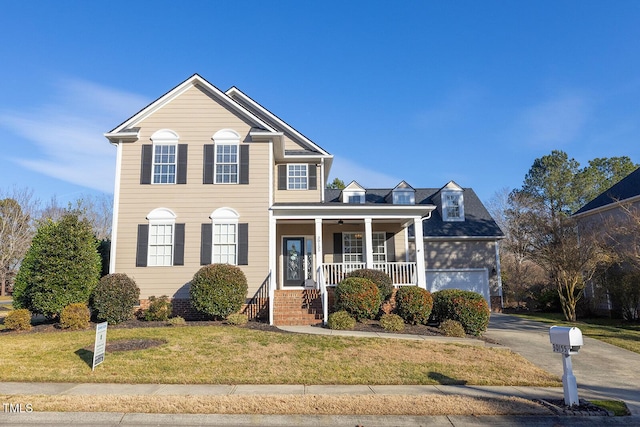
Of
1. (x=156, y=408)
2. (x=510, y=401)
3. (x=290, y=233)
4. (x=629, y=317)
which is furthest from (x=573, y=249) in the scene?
(x=156, y=408)

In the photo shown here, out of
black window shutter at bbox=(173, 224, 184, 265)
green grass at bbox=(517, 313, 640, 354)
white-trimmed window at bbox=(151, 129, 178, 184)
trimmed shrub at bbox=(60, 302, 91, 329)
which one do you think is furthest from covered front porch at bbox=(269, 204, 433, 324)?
green grass at bbox=(517, 313, 640, 354)

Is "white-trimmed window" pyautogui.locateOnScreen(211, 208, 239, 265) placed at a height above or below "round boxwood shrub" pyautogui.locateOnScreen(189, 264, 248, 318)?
above

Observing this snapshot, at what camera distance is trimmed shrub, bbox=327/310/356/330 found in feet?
36.1

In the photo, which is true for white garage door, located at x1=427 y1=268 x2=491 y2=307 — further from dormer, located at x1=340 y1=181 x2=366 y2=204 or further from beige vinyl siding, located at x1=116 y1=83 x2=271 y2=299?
beige vinyl siding, located at x1=116 y1=83 x2=271 y2=299

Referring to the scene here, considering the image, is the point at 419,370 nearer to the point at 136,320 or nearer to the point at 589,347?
the point at 589,347

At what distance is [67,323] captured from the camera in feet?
36.1

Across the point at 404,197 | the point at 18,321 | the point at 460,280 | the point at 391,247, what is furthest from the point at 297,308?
the point at 460,280

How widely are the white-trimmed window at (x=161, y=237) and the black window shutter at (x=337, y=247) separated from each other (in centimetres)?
649

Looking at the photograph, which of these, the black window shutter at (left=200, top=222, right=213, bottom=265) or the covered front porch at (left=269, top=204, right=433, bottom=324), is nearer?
the black window shutter at (left=200, top=222, right=213, bottom=265)

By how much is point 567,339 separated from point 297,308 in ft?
27.9

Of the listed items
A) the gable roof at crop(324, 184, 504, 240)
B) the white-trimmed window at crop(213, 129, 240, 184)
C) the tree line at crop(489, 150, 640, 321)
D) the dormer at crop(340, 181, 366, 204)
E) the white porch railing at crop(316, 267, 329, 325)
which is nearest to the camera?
the white porch railing at crop(316, 267, 329, 325)

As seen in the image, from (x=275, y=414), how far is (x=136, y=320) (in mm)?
8999

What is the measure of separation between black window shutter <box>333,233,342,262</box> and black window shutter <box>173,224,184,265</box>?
244 inches

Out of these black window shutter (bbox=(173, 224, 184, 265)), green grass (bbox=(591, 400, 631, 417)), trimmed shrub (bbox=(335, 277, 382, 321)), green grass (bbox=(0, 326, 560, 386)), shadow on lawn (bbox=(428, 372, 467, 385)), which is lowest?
green grass (bbox=(591, 400, 631, 417))
